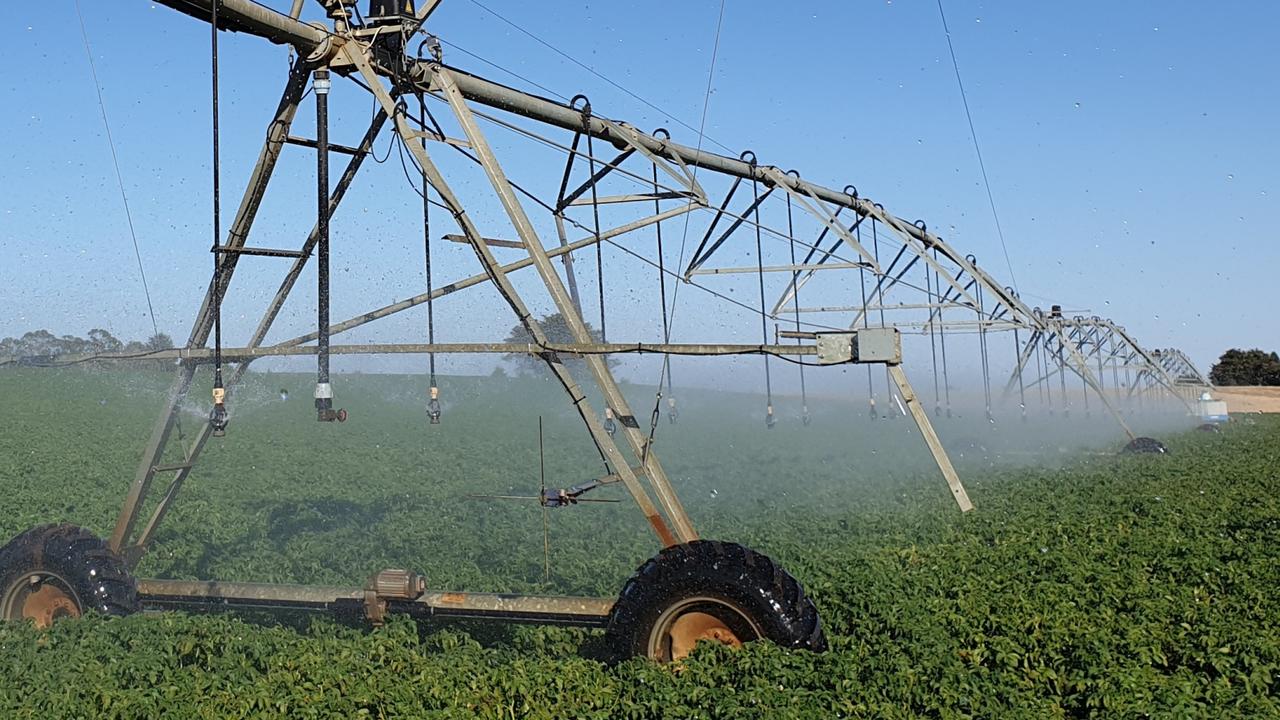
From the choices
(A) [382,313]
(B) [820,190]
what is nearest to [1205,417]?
(B) [820,190]

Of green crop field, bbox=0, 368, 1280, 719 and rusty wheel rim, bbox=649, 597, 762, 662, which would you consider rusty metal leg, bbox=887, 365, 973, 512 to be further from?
rusty wheel rim, bbox=649, 597, 762, 662

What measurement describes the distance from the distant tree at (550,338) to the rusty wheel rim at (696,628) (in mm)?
2136

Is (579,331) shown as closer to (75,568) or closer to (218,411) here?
(218,411)

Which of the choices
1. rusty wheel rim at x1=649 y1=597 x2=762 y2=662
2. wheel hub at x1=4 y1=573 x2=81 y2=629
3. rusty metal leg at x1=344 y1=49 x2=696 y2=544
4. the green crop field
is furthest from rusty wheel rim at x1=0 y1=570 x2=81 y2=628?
rusty wheel rim at x1=649 y1=597 x2=762 y2=662

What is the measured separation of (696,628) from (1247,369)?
10584 cm

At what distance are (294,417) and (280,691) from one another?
32366 millimetres

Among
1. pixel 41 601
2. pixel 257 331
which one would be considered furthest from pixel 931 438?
pixel 41 601

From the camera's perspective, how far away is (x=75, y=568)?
8.54m

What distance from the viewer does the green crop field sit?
20.6 feet

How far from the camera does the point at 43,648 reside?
811cm

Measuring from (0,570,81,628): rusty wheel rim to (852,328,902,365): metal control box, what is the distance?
22.9 feet

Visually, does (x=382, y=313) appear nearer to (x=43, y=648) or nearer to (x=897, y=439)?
(x=43, y=648)

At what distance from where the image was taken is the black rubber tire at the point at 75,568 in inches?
332

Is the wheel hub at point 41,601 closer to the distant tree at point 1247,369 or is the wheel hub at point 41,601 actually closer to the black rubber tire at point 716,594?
the black rubber tire at point 716,594
